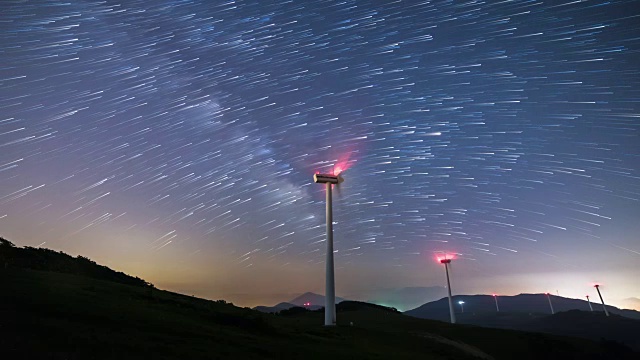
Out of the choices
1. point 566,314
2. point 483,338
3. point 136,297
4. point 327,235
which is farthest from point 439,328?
point 566,314

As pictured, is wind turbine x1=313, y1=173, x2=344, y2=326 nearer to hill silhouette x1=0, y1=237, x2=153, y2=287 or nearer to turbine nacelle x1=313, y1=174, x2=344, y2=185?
turbine nacelle x1=313, y1=174, x2=344, y2=185

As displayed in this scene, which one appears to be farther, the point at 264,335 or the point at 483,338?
the point at 483,338

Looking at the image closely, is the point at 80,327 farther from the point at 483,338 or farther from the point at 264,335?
the point at 483,338

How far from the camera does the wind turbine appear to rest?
53.9m

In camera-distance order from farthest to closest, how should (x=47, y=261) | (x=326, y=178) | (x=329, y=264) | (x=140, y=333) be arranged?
1. (x=326, y=178)
2. (x=47, y=261)
3. (x=329, y=264)
4. (x=140, y=333)

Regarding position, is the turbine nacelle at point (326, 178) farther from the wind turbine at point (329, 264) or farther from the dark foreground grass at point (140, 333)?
the dark foreground grass at point (140, 333)

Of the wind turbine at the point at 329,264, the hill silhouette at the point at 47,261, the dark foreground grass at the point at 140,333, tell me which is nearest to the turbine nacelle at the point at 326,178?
the wind turbine at the point at 329,264

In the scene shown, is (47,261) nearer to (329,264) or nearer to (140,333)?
(329,264)

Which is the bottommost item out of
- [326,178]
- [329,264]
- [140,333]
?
[140,333]

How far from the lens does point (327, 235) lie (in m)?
60.1

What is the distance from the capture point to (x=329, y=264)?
5609cm

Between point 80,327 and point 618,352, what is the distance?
8684 cm

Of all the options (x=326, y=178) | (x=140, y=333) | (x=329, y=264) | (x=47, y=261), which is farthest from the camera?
(x=326, y=178)

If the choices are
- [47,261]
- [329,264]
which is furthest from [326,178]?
[47,261]
